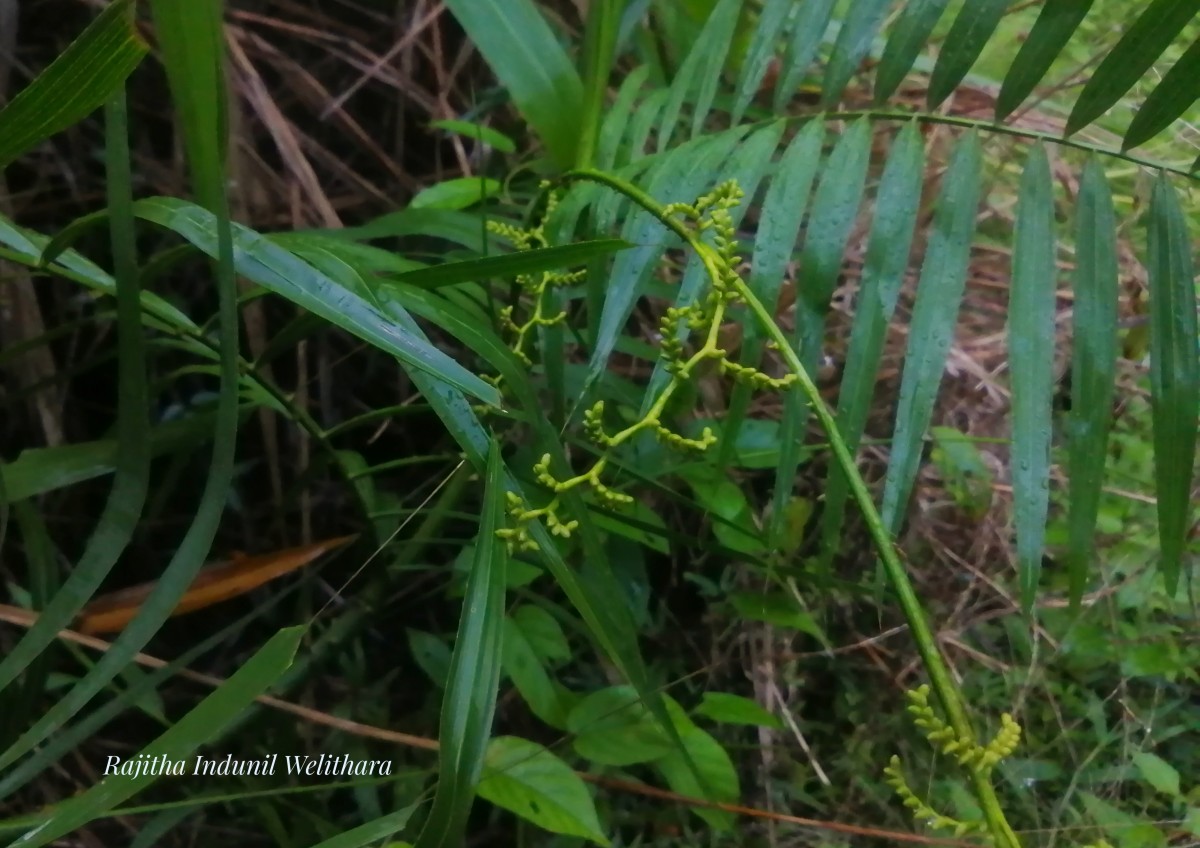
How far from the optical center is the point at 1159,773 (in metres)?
0.61

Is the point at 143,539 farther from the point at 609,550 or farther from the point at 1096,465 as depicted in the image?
the point at 1096,465

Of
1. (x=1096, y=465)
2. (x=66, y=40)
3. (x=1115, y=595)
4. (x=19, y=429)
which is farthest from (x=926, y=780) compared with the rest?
(x=66, y=40)

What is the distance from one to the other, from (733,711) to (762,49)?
403 mm

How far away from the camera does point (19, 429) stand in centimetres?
70

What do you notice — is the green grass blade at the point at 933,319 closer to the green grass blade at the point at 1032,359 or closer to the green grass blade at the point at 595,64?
the green grass blade at the point at 1032,359

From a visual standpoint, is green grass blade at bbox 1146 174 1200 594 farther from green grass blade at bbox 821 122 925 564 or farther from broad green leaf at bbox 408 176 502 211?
broad green leaf at bbox 408 176 502 211

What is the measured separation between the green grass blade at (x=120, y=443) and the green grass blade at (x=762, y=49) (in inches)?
12.4

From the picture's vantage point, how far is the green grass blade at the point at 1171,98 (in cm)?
37

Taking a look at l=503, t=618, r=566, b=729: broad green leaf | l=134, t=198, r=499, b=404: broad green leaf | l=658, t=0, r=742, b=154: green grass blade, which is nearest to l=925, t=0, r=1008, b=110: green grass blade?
l=658, t=0, r=742, b=154: green grass blade

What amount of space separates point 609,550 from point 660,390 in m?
0.25

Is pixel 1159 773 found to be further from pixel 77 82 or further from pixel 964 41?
pixel 77 82

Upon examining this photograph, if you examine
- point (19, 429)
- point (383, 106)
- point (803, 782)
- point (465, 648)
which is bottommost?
point (803, 782)

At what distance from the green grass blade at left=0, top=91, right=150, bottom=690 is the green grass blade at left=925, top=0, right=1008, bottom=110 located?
0.37m

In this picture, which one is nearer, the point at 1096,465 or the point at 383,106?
the point at 1096,465
